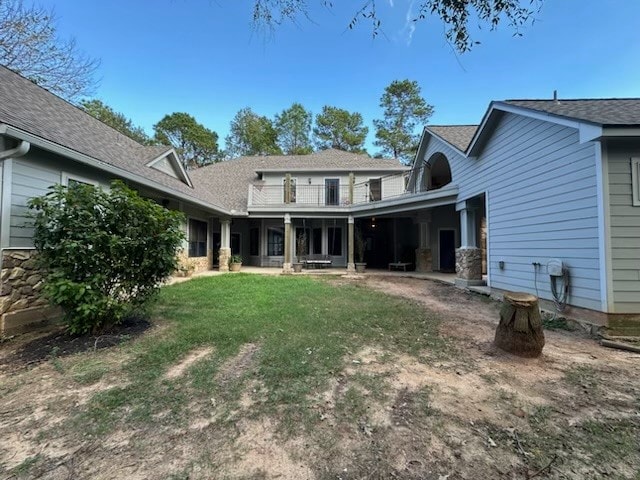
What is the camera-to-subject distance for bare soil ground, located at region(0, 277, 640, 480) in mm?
1991

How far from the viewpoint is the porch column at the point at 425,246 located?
48.5 ft

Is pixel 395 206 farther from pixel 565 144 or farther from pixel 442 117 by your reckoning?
pixel 442 117

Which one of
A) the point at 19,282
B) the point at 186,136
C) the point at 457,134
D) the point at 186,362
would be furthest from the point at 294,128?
the point at 186,362

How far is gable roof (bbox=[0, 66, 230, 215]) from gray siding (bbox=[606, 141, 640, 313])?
30.0 feet

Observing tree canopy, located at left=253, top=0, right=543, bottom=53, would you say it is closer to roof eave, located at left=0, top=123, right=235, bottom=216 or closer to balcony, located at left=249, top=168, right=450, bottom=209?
roof eave, located at left=0, top=123, right=235, bottom=216

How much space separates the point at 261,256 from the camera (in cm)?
1772

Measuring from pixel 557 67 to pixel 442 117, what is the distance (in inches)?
906

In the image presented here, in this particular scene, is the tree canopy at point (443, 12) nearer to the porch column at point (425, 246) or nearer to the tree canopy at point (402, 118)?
the porch column at point (425, 246)

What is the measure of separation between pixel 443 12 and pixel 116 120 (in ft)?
103

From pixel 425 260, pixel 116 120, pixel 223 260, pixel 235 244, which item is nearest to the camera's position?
pixel 223 260

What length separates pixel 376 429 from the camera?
2.41 m

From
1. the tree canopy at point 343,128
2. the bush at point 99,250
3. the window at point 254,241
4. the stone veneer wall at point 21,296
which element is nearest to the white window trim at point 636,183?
the bush at point 99,250

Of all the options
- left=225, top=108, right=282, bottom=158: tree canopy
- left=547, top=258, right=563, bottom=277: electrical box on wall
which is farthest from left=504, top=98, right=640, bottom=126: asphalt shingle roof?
left=225, top=108, right=282, bottom=158: tree canopy

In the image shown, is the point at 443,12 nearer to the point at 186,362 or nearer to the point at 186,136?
the point at 186,362
